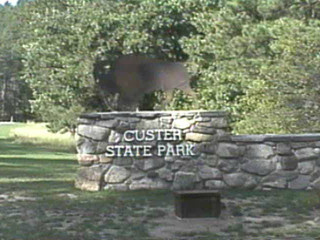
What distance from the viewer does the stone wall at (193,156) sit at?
903 cm

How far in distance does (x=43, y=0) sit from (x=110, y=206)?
1784cm

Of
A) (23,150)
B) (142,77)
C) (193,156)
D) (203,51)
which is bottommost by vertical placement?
(23,150)

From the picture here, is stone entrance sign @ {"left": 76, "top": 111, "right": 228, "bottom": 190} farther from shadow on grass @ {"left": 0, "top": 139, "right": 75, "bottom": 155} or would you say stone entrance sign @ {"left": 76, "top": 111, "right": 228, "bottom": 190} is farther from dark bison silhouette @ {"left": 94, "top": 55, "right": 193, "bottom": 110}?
shadow on grass @ {"left": 0, "top": 139, "right": 75, "bottom": 155}

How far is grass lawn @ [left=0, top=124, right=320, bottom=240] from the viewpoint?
601 centimetres

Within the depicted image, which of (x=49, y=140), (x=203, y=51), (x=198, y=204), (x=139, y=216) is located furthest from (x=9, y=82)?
(x=198, y=204)

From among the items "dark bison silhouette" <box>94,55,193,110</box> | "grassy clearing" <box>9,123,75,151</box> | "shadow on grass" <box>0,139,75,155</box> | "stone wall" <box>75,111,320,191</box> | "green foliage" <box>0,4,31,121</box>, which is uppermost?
"green foliage" <box>0,4,31,121</box>

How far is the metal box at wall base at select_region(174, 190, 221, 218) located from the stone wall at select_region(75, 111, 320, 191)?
2.07 meters

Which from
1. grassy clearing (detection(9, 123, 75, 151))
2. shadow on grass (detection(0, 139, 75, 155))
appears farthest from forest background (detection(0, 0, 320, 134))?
grassy clearing (detection(9, 123, 75, 151))

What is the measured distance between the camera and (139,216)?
6930 millimetres

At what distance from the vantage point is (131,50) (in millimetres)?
18188

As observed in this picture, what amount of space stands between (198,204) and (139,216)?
670 mm

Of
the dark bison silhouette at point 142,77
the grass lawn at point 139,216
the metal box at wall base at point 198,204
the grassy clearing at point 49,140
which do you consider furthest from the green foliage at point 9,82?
the metal box at wall base at point 198,204

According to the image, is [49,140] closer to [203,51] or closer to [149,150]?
[203,51]

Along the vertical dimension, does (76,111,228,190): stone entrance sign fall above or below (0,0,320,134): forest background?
below
